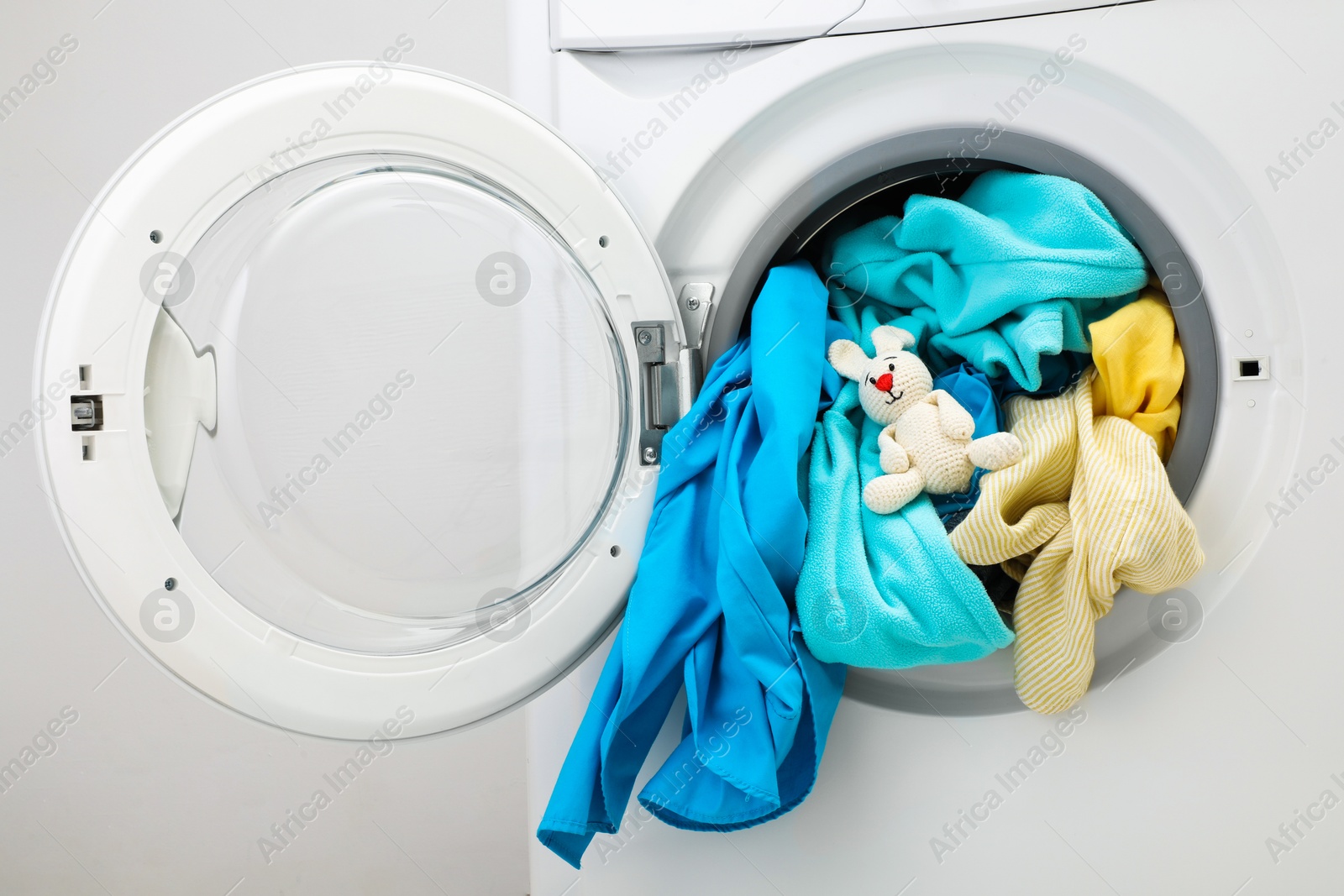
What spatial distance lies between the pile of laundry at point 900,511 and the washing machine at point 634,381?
4 centimetres

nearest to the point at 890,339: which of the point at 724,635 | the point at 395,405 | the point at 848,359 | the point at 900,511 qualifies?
the point at 848,359

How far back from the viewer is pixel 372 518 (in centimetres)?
63

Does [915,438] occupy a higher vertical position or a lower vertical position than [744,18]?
lower

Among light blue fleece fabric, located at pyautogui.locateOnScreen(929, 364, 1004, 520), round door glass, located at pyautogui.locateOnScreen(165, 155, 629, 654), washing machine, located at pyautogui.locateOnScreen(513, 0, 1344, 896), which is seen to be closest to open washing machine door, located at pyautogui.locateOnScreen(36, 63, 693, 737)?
round door glass, located at pyautogui.locateOnScreen(165, 155, 629, 654)

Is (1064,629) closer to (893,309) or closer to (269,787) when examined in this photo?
(893,309)

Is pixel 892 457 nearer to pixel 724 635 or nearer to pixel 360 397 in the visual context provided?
pixel 724 635

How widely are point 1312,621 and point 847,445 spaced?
13.2 inches

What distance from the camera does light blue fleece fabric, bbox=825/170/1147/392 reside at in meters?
0.60

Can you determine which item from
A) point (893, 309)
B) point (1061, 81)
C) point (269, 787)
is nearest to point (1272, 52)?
point (1061, 81)

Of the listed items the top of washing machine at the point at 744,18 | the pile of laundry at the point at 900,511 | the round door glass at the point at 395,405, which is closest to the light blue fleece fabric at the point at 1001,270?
the pile of laundry at the point at 900,511

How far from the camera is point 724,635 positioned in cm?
63

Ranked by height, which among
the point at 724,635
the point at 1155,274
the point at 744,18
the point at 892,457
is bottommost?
the point at 724,635

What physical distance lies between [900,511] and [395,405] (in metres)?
0.39

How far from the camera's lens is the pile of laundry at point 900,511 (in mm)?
583
